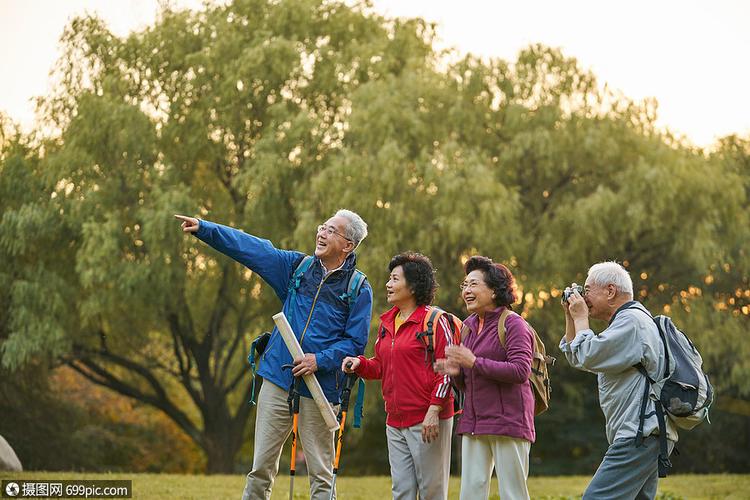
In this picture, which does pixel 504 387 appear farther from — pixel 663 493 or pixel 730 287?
pixel 730 287

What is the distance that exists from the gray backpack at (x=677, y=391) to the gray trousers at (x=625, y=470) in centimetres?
6

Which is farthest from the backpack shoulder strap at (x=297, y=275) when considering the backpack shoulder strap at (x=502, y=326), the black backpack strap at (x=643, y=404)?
the black backpack strap at (x=643, y=404)

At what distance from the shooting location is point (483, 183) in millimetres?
18969

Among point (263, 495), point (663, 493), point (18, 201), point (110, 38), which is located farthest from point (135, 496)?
point (110, 38)

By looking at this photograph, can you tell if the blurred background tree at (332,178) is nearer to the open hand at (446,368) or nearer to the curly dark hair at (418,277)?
the curly dark hair at (418,277)

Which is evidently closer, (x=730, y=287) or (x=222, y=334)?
(x=730, y=287)

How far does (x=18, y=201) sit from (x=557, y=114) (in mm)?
11674

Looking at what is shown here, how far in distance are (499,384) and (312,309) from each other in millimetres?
1249

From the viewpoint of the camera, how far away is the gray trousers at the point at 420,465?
583 centimetres

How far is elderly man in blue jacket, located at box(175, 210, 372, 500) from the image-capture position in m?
6.06

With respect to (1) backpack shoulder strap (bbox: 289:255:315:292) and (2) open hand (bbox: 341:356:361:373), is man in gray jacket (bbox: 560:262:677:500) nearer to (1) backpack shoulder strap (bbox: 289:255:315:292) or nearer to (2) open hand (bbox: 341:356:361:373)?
(2) open hand (bbox: 341:356:361:373)

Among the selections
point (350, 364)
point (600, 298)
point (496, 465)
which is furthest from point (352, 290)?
point (600, 298)

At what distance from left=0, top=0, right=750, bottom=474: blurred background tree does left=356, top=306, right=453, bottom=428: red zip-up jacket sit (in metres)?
12.5

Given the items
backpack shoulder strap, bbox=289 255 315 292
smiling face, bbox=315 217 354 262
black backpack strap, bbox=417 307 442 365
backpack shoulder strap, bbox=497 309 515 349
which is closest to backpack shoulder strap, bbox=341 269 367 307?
smiling face, bbox=315 217 354 262
